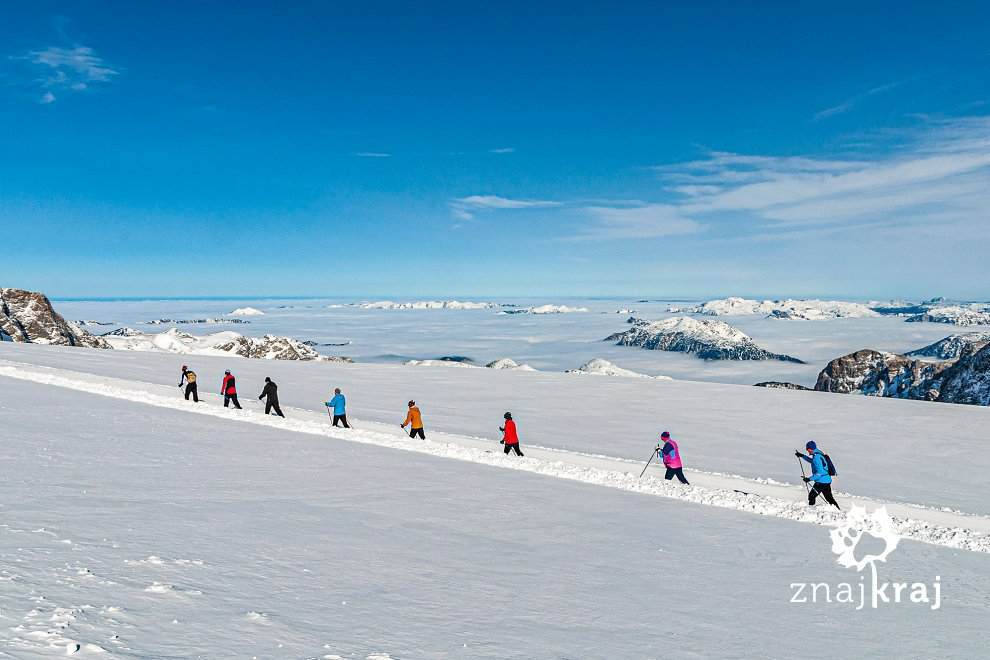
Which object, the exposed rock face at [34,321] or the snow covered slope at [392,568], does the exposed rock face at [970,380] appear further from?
the exposed rock face at [34,321]

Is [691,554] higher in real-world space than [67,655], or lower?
lower

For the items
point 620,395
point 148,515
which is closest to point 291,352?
point 620,395

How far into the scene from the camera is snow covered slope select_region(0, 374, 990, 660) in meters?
5.62

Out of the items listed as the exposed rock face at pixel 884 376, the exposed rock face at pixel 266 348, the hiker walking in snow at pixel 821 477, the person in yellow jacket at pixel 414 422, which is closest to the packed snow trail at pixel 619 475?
the person in yellow jacket at pixel 414 422

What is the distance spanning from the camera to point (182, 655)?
4.89 m

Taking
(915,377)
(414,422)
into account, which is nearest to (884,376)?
(915,377)

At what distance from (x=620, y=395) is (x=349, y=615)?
99.1 feet

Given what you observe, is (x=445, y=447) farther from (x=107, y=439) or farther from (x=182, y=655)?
(x=182, y=655)

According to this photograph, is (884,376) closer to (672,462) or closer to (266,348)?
(672,462)

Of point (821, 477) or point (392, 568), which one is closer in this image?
point (392, 568)

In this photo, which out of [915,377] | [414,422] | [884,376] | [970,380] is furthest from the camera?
[884,376]

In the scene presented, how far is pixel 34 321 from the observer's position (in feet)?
254

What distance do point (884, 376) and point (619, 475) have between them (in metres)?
76.6

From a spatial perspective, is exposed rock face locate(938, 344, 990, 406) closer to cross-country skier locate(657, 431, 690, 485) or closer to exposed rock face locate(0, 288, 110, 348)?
cross-country skier locate(657, 431, 690, 485)
